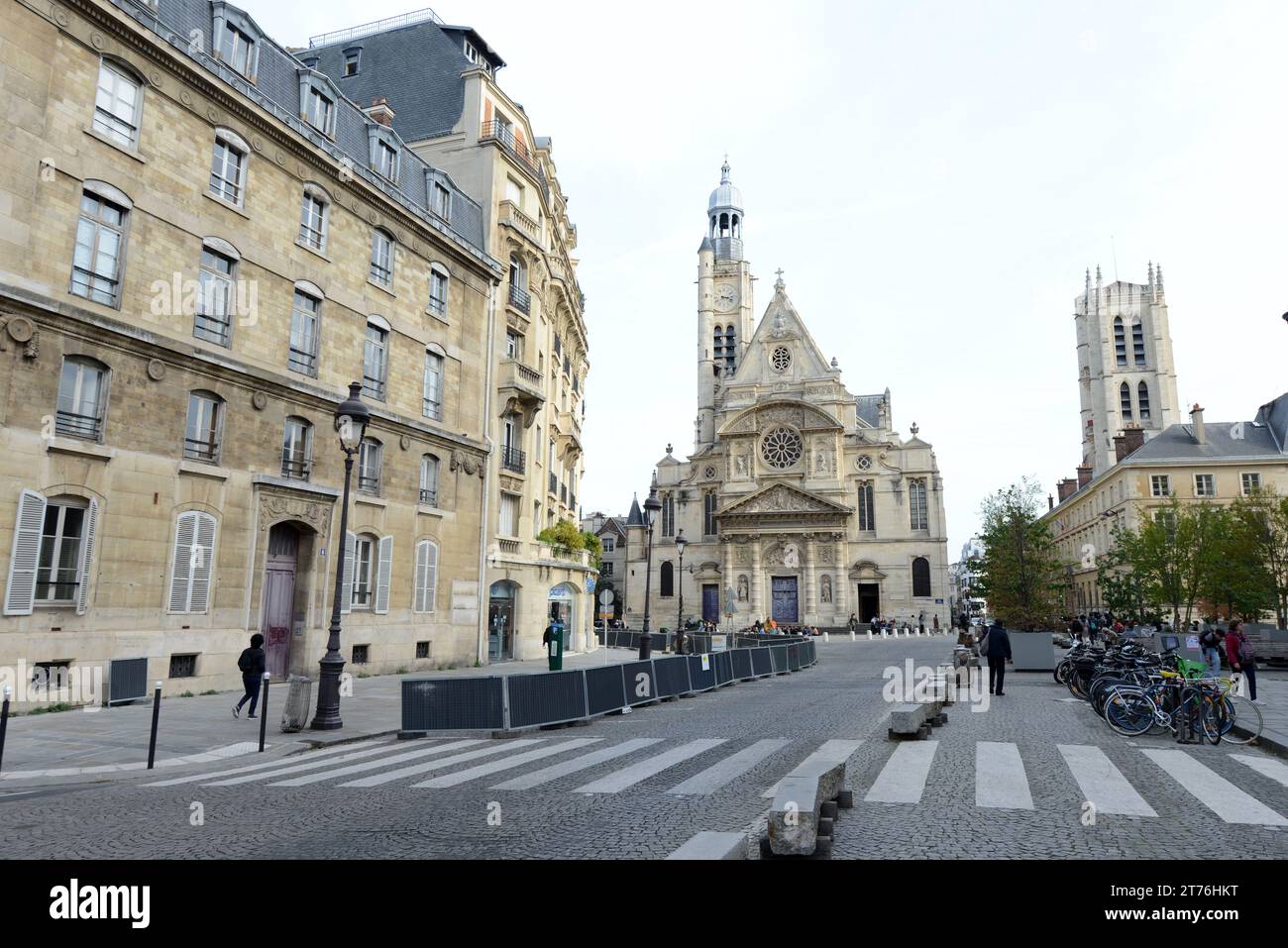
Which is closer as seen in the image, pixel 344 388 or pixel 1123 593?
pixel 344 388

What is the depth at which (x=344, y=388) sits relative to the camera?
66.2 feet

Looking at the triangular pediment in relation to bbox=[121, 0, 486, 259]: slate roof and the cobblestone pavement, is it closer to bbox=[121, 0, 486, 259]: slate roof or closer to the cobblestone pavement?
bbox=[121, 0, 486, 259]: slate roof

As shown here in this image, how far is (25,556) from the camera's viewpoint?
12984 millimetres

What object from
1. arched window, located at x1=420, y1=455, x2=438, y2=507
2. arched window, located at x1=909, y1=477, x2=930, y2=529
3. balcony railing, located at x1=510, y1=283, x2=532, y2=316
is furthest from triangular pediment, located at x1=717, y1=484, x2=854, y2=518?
arched window, located at x1=420, y1=455, x2=438, y2=507

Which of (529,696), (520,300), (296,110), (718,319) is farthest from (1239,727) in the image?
(718,319)

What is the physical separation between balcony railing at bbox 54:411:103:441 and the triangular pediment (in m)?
49.6

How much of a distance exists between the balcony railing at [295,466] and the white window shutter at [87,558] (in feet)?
14.6

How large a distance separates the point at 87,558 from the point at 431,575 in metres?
9.57

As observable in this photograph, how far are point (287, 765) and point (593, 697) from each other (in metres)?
5.21

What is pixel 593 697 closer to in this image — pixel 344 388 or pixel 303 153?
pixel 344 388

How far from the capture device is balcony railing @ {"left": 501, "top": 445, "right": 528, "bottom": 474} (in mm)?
26203
